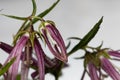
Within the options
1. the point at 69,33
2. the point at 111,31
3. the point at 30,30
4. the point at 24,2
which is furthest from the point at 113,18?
the point at 30,30

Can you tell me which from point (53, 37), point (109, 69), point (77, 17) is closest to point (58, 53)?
point (53, 37)

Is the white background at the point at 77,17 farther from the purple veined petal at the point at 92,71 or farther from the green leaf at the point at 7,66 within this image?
the green leaf at the point at 7,66

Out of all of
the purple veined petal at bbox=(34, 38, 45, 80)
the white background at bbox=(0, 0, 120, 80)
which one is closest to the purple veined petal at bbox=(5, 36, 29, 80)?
the purple veined petal at bbox=(34, 38, 45, 80)

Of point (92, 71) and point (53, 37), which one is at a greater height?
point (53, 37)

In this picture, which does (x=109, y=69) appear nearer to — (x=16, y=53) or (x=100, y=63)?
(x=100, y=63)

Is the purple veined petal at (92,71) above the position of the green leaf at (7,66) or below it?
below

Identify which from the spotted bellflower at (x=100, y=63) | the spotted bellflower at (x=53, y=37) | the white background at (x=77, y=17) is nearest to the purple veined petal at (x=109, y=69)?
the spotted bellflower at (x=100, y=63)
